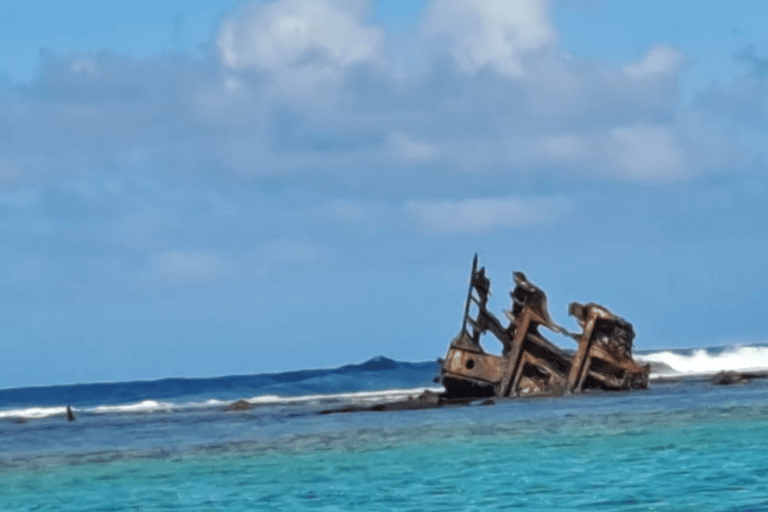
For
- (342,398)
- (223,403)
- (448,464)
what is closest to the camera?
(448,464)

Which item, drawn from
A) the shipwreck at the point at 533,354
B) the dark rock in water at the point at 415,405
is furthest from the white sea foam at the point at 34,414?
the shipwreck at the point at 533,354

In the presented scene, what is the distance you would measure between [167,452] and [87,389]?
63414mm

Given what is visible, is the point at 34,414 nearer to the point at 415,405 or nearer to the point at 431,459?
the point at 415,405

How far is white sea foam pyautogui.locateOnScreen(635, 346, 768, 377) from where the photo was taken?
73.4 m

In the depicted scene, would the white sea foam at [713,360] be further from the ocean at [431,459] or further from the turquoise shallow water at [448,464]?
the turquoise shallow water at [448,464]

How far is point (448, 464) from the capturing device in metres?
18.9

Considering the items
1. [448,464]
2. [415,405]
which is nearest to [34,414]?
[415,405]

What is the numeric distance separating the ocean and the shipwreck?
2.64ft

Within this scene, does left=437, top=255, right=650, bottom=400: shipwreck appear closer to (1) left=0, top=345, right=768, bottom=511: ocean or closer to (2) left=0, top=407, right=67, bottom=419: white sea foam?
(1) left=0, top=345, right=768, bottom=511: ocean

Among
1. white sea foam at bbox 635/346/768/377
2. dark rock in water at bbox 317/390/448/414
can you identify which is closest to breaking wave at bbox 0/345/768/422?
white sea foam at bbox 635/346/768/377

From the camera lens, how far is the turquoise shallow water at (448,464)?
49.0 feet

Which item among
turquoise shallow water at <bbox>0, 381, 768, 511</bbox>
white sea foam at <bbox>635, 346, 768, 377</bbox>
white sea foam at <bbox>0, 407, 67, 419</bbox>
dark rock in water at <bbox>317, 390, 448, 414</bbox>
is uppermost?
white sea foam at <bbox>635, 346, 768, 377</bbox>

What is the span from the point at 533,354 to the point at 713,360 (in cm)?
4420

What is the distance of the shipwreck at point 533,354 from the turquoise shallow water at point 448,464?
2522mm
